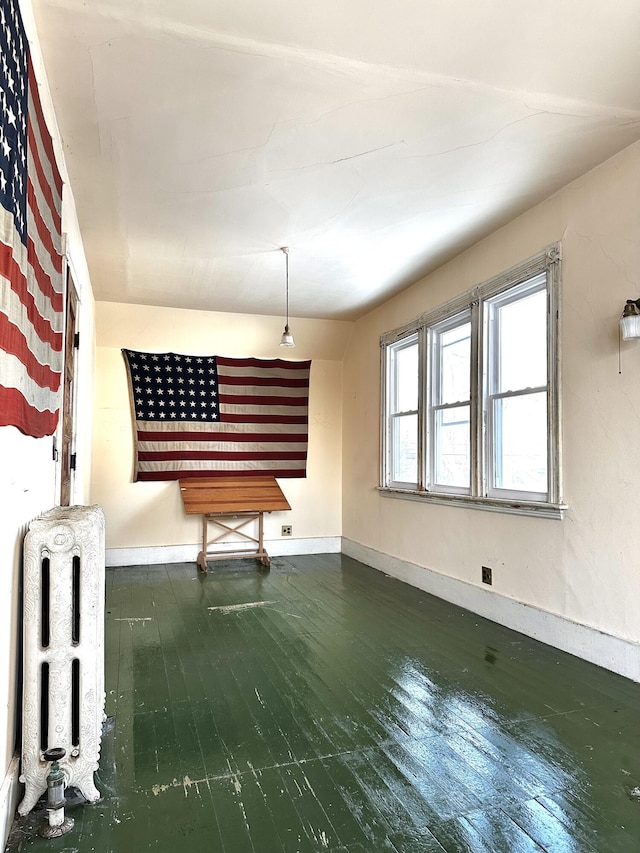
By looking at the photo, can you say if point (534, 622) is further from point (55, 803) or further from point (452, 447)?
point (55, 803)

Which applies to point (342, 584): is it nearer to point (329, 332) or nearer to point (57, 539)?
point (329, 332)

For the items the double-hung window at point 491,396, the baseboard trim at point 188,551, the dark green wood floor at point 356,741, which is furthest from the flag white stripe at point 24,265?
the baseboard trim at point 188,551

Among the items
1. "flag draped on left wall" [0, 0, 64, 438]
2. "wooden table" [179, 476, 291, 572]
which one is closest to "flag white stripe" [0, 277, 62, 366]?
"flag draped on left wall" [0, 0, 64, 438]

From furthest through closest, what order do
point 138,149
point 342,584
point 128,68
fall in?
point 342,584 < point 138,149 < point 128,68

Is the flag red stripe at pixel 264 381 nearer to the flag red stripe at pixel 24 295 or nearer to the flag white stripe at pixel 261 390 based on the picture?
the flag white stripe at pixel 261 390

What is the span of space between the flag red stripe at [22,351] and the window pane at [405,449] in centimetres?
353

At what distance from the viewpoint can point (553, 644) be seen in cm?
322

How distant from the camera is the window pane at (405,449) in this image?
17.0 ft

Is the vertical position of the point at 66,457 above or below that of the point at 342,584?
above

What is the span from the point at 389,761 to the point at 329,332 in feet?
15.8

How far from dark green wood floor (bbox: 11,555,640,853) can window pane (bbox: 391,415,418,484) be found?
5.28ft

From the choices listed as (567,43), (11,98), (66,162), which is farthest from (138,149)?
(567,43)

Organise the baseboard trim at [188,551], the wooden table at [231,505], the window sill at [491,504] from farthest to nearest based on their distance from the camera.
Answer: the baseboard trim at [188,551], the wooden table at [231,505], the window sill at [491,504]

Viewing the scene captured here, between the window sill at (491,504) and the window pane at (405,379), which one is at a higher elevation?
the window pane at (405,379)
